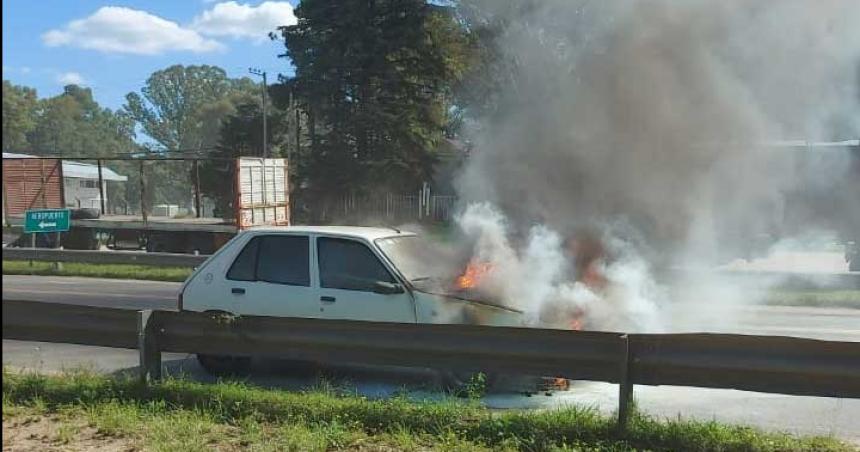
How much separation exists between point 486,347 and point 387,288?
137cm

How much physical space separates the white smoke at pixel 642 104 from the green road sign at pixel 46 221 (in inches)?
477

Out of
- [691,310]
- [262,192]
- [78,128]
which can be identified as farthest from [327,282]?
[78,128]

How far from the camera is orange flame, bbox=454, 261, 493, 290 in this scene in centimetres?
650

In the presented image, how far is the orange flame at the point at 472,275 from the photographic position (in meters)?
6.50

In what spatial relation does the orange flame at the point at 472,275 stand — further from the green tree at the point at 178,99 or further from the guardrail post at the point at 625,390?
the green tree at the point at 178,99

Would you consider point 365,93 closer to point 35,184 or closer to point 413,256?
point 35,184

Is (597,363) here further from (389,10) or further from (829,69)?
(389,10)

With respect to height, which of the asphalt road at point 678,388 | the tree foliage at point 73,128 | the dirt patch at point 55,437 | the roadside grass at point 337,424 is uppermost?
the tree foliage at point 73,128

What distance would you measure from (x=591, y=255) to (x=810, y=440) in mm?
3591

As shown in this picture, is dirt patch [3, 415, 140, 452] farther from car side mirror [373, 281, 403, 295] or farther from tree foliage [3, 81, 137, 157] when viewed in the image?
tree foliage [3, 81, 137, 157]

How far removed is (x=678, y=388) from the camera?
6.57 meters

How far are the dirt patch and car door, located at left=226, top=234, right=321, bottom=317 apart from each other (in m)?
2.06

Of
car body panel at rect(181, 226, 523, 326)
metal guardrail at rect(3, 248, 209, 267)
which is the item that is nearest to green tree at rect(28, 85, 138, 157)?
metal guardrail at rect(3, 248, 209, 267)

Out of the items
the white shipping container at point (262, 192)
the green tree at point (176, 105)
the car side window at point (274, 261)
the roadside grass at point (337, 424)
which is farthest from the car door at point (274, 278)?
the green tree at point (176, 105)
